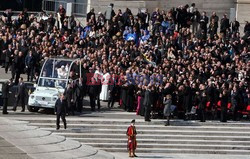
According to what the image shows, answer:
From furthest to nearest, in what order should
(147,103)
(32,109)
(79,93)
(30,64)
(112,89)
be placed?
(30,64) < (112,89) < (79,93) < (32,109) < (147,103)

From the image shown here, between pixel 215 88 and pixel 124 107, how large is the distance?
4346 mm

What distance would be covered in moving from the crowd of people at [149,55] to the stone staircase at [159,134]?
2.62 feet

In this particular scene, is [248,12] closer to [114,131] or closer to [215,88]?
[215,88]

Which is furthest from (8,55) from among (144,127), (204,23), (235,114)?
(235,114)

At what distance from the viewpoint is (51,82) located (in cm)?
5216

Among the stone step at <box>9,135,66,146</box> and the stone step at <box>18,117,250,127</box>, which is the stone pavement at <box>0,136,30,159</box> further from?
the stone step at <box>18,117,250,127</box>

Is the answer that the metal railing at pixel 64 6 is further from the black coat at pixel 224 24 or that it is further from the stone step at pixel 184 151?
the stone step at pixel 184 151

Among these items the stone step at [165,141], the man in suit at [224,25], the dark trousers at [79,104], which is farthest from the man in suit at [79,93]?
the man in suit at [224,25]

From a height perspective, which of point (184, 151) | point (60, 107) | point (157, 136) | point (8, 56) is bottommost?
point (184, 151)

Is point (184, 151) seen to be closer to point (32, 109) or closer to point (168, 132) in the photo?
point (168, 132)

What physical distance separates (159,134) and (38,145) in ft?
25.0

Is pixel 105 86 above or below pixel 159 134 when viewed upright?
above

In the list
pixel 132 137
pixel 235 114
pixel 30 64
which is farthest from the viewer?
pixel 30 64

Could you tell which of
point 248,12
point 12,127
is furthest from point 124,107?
point 248,12
